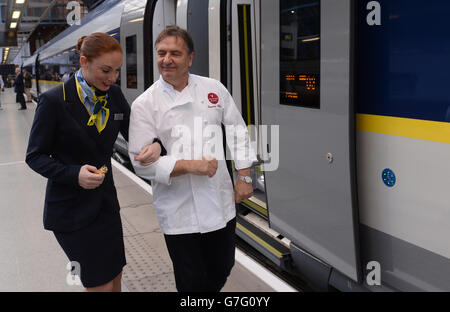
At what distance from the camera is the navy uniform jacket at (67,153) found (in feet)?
6.51

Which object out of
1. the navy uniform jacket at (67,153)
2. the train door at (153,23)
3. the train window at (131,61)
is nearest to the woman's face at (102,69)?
the navy uniform jacket at (67,153)

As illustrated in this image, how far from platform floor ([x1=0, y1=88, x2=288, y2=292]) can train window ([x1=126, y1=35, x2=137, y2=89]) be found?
2.04 meters

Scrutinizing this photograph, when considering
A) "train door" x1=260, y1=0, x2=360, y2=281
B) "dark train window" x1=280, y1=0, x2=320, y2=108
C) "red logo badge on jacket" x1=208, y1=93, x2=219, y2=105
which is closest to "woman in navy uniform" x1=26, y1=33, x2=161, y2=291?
"red logo badge on jacket" x1=208, y1=93, x2=219, y2=105

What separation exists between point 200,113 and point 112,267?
0.87 m

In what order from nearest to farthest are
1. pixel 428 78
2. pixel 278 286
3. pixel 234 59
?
1. pixel 428 78
2. pixel 278 286
3. pixel 234 59

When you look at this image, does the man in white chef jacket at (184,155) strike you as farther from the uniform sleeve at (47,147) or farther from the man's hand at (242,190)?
the uniform sleeve at (47,147)

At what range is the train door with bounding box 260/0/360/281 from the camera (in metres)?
2.65

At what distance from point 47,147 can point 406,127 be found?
5.80 feet

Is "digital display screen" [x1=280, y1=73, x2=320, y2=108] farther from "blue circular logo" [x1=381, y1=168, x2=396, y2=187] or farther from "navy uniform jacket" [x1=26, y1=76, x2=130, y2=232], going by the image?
"navy uniform jacket" [x1=26, y1=76, x2=130, y2=232]

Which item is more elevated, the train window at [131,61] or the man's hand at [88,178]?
the train window at [131,61]

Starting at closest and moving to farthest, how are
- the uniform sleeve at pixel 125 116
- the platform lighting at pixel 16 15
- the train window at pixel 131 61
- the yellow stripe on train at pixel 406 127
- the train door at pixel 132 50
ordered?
the yellow stripe on train at pixel 406 127 → the uniform sleeve at pixel 125 116 → the train door at pixel 132 50 → the train window at pixel 131 61 → the platform lighting at pixel 16 15

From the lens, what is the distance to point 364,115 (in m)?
2.63

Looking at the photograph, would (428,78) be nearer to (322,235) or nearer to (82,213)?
(322,235)

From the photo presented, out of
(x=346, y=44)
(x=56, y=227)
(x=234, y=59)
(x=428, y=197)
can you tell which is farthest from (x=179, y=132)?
(x=234, y=59)
